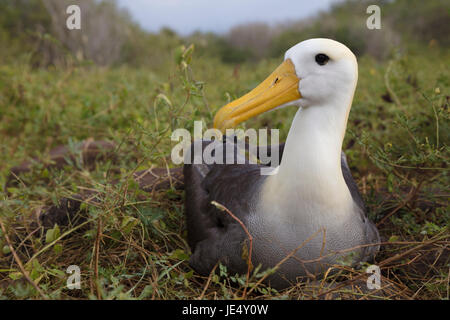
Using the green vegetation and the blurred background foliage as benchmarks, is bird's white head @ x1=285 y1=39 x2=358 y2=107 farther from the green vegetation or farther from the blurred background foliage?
the blurred background foliage

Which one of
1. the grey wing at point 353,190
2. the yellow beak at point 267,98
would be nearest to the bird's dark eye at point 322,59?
the yellow beak at point 267,98

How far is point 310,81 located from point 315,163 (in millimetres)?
354

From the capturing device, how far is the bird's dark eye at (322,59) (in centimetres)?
176

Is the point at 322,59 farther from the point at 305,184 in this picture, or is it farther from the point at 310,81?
→ the point at 305,184

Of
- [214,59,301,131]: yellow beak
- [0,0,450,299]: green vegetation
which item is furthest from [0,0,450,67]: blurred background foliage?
[214,59,301,131]: yellow beak

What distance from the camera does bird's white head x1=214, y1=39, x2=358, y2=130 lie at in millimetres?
1763

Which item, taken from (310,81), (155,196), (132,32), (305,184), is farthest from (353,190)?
(132,32)

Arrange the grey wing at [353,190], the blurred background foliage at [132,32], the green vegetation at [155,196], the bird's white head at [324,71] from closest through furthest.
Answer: the bird's white head at [324,71]
the green vegetation at [155,196]
the grey wing at [353,190]
the blurred background foliage at [132,32]

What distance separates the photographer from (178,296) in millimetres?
1860

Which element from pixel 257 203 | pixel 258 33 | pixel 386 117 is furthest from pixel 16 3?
pixel 257 203

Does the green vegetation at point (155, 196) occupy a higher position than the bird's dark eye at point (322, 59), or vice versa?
the bird's dark eye at point (322, 59)

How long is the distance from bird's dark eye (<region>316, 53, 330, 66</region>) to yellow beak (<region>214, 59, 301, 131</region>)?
0.11 meters

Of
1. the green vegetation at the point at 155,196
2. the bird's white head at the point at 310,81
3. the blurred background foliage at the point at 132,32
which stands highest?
the blurred background foliage at the point at 132,32

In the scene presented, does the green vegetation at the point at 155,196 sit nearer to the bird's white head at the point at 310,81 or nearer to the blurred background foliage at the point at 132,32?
the bird's white head at the point at 310,81
